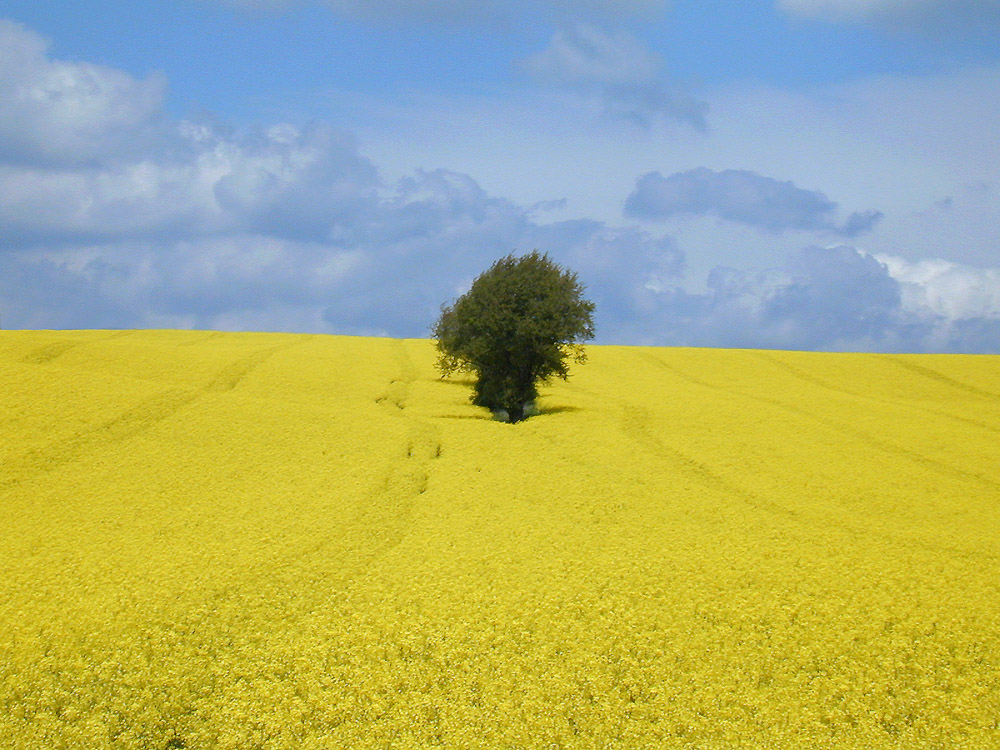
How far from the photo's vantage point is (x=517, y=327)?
4044cm

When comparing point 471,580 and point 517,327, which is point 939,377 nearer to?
point 517,327

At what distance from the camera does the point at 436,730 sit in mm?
14352

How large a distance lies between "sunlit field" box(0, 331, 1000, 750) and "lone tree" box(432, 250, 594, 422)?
473cm

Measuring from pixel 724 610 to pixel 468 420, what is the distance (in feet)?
72.7

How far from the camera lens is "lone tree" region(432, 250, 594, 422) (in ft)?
135

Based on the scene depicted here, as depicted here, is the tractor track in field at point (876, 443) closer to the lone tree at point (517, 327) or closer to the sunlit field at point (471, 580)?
the sunlit field at point (471, 580)

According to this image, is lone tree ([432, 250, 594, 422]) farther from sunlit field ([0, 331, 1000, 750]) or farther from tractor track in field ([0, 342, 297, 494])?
tractor track in field ([0, 342, 297, 494])

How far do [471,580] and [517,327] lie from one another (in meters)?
22.4

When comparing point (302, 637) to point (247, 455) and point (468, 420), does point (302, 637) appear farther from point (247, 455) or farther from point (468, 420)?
point (468, 420)

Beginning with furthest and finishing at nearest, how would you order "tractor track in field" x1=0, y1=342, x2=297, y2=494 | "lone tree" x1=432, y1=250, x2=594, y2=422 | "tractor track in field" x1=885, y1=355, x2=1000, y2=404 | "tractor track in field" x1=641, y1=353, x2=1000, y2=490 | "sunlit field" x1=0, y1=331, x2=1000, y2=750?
"tractor track in field" x1=885, y1=355, x2=1000, y2=404 → "lone tree" x1=432, y1=250, x2=594, y2=422 → "tractor track in field" x1=641, y1=353, x2=1000, y2=490 → "tractor track in field" x1=0, y1=342, x2=297, y2=494 → "sunlit field" x1=0, y1=331, x2=1000, y2=750

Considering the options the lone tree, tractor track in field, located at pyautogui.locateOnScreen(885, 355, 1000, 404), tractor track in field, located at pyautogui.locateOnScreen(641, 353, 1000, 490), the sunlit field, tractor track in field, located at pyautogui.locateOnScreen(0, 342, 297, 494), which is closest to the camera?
the sunlit field

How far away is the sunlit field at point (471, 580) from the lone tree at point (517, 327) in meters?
4.73

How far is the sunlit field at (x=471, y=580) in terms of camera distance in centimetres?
1473

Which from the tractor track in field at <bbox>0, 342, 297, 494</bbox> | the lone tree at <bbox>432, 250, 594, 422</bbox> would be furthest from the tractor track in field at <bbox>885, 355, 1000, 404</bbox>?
the tractor track in field at <bbox>0, 342, 297, 494</bbox>
